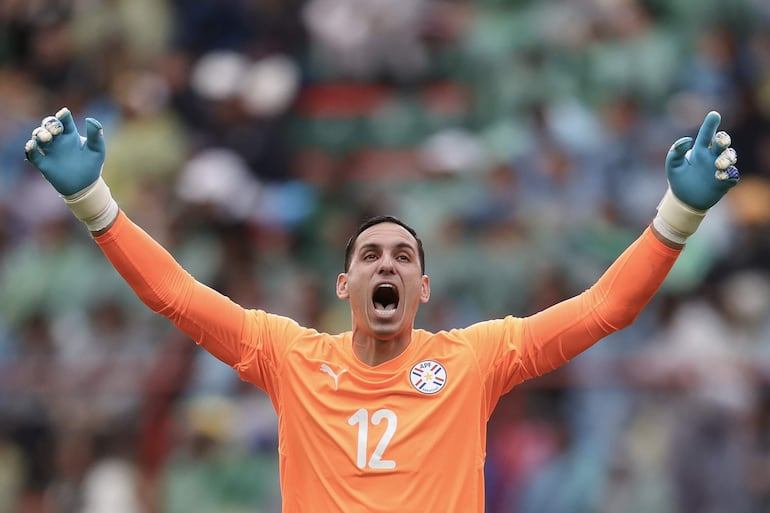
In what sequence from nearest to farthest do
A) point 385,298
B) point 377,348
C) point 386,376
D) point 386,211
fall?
point 386,376 < point 377,348 < point 385,298 < point 386,211

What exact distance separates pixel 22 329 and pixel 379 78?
3667 millimetres

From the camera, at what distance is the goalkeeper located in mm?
5480

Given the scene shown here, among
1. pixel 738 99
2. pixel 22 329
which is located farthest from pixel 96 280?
pixel 738 99

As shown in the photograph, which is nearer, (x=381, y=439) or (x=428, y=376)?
(x=381, y=439)

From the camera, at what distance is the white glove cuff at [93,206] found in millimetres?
5621

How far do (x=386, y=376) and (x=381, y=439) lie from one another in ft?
0.96

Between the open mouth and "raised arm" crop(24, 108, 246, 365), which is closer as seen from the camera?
"raised arm" crop(24, 108, 246, 365)

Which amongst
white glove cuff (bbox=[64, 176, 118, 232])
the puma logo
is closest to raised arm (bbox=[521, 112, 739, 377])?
the puma logo

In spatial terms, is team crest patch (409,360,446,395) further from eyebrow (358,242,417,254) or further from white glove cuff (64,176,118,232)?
white glove cuff (64,176,118,232)

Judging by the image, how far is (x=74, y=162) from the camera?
5594 mm

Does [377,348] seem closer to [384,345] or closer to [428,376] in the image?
[384,345]

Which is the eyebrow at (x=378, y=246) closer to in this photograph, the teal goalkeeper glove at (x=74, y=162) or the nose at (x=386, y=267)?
the nose at (x=386, y=267)

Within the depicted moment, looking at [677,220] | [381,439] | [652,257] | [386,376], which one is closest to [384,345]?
[386,376]

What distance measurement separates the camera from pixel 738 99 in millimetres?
11531
